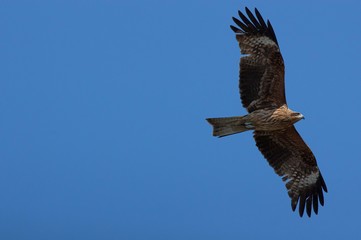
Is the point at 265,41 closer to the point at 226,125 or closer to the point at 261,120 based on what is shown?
the point at 261,120

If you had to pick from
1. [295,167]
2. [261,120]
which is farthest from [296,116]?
[295,167]

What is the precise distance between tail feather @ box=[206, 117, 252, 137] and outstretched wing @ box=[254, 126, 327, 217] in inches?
32.8

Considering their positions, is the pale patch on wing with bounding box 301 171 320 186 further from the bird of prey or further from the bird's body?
the bird's body

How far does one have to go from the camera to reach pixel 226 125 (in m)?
10.8

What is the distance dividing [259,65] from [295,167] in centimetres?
202

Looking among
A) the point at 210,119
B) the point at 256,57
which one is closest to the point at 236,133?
the point at 210,119

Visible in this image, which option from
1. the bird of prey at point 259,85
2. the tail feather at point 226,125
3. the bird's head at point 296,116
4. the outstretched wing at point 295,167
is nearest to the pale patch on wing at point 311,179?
the outstretched wing at point 295,167

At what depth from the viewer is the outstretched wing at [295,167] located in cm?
1166

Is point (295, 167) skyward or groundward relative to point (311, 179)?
skyward

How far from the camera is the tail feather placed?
35.3 ft

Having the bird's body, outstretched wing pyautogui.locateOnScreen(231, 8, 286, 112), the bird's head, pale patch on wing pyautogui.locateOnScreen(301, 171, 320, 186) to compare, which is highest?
outstretched wing pyautogui.locateOnScreen(231, 8, 286, 112)

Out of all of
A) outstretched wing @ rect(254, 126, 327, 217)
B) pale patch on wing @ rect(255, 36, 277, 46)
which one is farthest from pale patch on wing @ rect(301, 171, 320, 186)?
pale patch on wing @ rect(255, 36, 277, 46)

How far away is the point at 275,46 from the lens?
35.7 ft

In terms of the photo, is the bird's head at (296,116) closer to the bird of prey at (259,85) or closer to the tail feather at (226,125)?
the bird of prey at (259,85)
